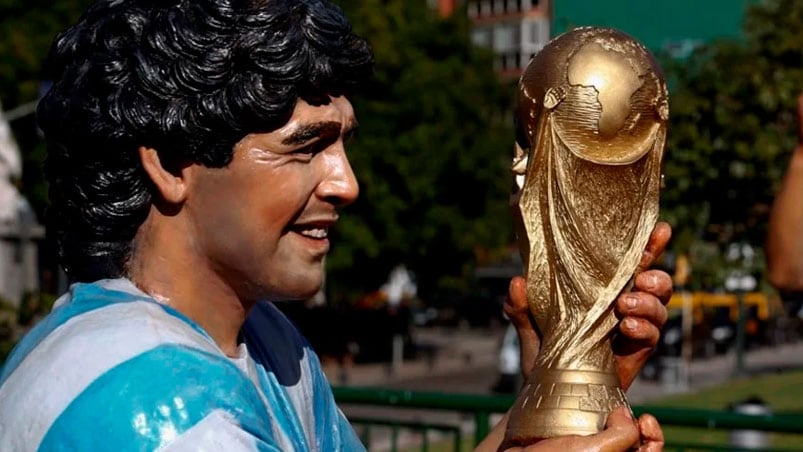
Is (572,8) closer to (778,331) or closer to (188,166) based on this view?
(188,166)

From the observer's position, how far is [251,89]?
7.31 ft

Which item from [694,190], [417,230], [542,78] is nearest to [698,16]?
[694,190]

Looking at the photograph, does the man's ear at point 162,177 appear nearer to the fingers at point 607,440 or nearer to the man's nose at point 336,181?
the man's nose at point 336,181

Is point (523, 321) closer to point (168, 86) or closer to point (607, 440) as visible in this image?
point (607, 440)

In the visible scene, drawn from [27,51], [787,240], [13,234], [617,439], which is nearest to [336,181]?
[617,439]

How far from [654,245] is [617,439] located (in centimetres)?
39

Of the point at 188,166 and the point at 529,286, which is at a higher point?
the point at 188,166

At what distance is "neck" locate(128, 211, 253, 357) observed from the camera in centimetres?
233

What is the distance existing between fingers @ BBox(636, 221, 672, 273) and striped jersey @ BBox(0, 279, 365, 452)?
0.67 metres

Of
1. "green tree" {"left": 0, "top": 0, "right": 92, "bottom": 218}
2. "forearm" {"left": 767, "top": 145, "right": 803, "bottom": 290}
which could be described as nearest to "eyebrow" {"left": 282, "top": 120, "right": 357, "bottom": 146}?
"forearm" {"left": 767, "top": 145, "right": 803, "bottom": 290}

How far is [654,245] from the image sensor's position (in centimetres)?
232

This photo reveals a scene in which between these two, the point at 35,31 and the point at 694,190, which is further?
the point at 35,31

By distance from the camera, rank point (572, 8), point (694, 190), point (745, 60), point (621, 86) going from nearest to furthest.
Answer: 1. point (621, 86)
2. point (572, 8)
3. point (694, 190)
4. point (745, 60)

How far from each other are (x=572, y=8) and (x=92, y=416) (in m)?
Answer: 2.76
